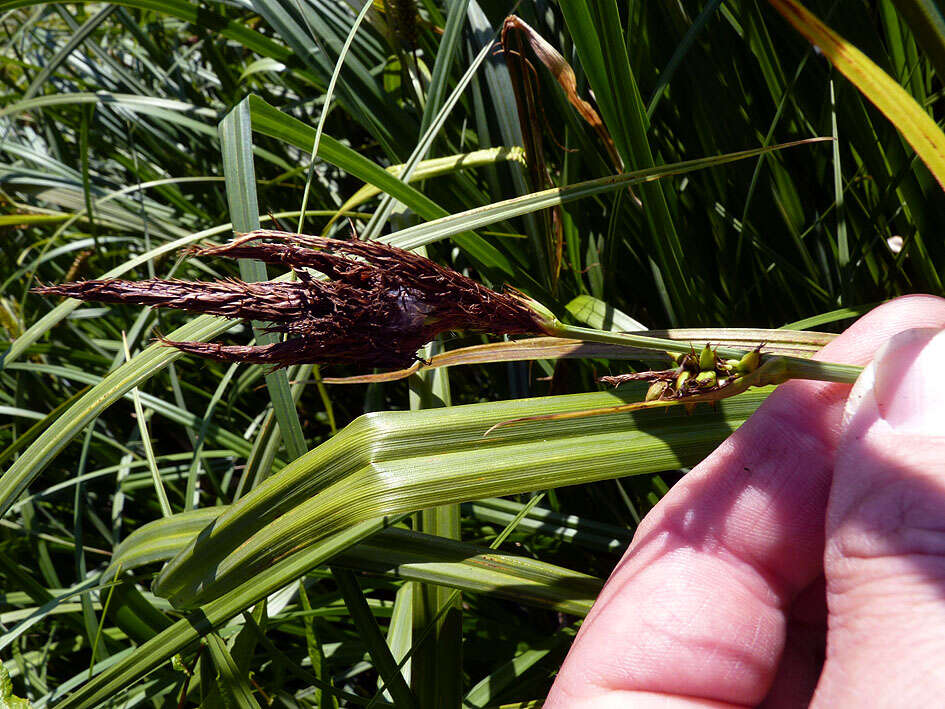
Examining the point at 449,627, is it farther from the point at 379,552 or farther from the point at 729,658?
the point at 729,658

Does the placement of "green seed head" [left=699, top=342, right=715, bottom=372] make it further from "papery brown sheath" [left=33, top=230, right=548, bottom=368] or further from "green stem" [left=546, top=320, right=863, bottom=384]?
"papery brown sheath" [left=33, top=230, right=548, bottom=368]

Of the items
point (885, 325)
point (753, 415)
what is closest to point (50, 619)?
point (753, 415)

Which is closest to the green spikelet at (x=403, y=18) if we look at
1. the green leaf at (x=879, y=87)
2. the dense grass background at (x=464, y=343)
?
the dense grass background at (x=464, y=343)

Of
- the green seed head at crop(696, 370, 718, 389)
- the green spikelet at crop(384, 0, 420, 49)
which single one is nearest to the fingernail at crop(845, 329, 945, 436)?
the green seed head at crop(696, 370, 718, 389)

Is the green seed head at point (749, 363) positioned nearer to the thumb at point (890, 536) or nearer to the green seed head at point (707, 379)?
the green seed head at point (707, 379)

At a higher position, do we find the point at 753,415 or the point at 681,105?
the point at 681,105

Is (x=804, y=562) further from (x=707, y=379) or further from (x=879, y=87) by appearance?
(x=879, y=87)
